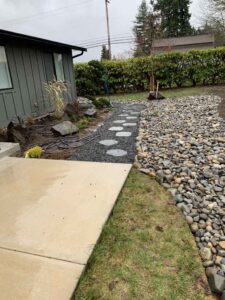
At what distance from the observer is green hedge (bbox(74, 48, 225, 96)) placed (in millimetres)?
10883

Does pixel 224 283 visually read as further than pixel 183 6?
No

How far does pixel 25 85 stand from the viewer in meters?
5.98

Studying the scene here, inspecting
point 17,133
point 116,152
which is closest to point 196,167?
point 116,152

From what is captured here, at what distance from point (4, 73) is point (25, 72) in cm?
68

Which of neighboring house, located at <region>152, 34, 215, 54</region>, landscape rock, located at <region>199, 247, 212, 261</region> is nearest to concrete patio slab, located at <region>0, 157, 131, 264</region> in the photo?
landscape rock, located at <region>199, 247, 212, 261</region>

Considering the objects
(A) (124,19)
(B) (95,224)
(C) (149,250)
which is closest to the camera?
(C) (149,250)

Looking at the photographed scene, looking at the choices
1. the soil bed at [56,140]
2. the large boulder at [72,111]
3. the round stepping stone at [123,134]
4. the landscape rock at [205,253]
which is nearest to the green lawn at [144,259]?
the landscape rock at [205,253]

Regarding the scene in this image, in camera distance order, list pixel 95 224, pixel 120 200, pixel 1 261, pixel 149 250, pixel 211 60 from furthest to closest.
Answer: pixel 211 60, pixel 120 200, pixel 95 224, pixel 149 250, pixel 1 261

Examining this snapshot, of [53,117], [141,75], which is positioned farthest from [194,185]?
[141,75]

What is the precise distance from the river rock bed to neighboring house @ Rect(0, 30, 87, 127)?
288cm

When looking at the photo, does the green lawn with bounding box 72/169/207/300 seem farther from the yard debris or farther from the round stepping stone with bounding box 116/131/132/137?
the yard debris

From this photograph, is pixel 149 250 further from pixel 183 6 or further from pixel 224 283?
pixel 183 6

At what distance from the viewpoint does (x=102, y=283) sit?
1553 mm

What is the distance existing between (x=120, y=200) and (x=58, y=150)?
188cm
